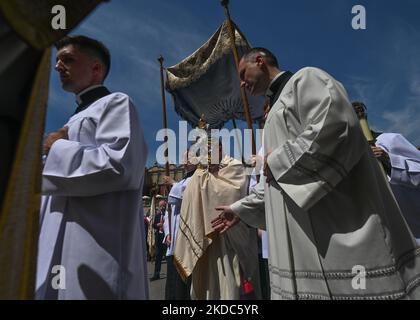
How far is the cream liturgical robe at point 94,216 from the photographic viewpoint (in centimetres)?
179

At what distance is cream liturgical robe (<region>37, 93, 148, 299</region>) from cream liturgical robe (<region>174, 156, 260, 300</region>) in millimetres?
2428

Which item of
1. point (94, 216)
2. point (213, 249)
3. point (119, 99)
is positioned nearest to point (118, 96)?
point (119, 99)

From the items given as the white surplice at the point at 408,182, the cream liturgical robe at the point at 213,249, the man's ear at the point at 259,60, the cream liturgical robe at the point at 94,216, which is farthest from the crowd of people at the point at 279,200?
the cream liturgical robe at the point at 213,249

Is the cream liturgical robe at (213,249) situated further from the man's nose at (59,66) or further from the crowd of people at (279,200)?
the man's nose at (59,66)

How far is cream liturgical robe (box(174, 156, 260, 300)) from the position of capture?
14.3 feet

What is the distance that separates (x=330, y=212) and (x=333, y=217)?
0.03 m

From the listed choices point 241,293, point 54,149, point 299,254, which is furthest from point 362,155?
point 241,293

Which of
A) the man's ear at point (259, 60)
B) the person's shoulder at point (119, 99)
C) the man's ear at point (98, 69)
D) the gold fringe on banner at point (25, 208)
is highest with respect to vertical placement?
the man's ear at point (259, 60)

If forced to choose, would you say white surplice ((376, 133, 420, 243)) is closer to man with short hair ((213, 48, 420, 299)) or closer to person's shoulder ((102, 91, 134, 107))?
man with short hair ((213, 48, 420, 299))

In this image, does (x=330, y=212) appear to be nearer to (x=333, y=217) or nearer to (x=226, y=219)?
(x=333, y=217)

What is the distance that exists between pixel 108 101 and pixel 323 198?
150 centimetres

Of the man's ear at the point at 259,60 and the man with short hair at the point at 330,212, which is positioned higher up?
the man's ear at the point at 259,60

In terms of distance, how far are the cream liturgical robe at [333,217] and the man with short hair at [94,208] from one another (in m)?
0.92

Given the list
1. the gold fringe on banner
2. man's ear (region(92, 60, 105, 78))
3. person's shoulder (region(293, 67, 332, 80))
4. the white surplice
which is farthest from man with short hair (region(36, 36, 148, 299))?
the white surplice
